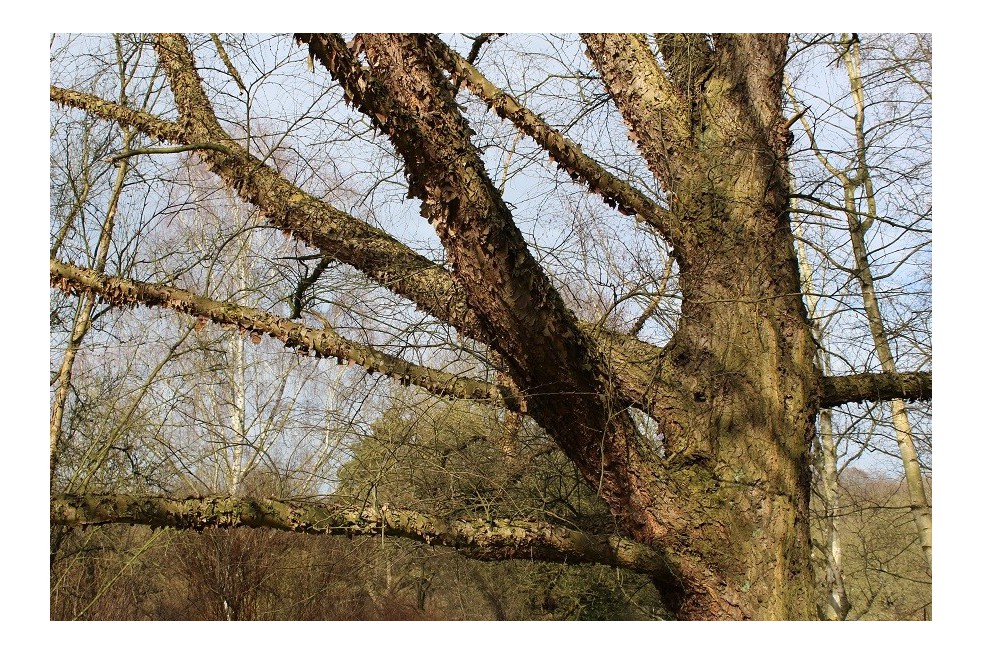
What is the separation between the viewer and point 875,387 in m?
2.67

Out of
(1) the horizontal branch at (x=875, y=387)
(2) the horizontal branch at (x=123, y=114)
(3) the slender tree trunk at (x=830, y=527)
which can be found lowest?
(3) the slender tree trunk at (x=830, y=527)

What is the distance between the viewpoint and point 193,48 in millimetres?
2756

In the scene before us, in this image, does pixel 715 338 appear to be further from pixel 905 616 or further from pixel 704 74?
pixel 905 616

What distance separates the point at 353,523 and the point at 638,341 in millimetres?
1199

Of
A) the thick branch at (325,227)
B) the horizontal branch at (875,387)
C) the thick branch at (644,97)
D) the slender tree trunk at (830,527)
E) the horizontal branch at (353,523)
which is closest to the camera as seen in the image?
the horizontal branch at (353,523)

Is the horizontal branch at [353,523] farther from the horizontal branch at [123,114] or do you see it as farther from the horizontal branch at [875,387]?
the horizontal branch at [123,114]

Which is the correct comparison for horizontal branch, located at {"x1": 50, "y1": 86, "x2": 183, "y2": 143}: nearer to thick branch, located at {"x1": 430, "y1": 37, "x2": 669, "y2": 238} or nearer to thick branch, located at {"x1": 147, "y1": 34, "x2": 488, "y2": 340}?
thick branch, located at {"x1": 147, "y1": 34, "x2": 488, "y2": 340}

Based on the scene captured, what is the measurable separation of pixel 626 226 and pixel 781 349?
105 centimetres

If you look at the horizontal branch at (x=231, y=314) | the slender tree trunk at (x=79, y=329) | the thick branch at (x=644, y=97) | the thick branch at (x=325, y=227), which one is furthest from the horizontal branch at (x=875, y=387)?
the slender tree trunk at (x=79, y=329)

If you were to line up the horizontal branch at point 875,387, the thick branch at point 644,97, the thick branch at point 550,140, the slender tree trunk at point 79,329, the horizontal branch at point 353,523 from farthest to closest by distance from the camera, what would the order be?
1. the slender tree trunk at point 79,329
2. the thick branch at point 644,97
3. the horizontal branch at point 875,387
4. the thick branch at point 550,140
5. the horizontal branch at point 353,523

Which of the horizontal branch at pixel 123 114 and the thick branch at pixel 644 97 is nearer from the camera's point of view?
the horizontal branch at pixel 123 114

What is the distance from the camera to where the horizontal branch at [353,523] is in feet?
6.55

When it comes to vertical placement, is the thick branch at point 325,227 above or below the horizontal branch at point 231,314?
above

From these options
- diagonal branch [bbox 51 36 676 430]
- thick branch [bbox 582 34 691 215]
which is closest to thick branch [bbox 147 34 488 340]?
diagonal branch [bbox 51 36 676 430]
